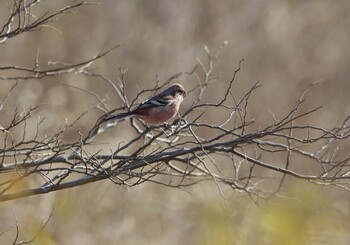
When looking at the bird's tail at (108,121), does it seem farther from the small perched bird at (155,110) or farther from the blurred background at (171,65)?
the blurred background at (171,65)

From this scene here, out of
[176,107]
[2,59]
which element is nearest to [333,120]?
[2,59]

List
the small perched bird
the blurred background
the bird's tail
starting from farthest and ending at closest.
Result: the blurred background, the small perched bird, the bird's tail

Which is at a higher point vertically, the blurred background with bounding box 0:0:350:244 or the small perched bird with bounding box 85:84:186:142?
the blurred background with bounding box 0:0:350:244

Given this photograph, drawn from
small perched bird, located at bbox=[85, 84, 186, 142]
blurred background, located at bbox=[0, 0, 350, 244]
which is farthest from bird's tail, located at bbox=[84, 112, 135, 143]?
blurred background, located at bbox=[0, 0, 350, 244]

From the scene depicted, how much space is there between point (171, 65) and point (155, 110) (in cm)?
720

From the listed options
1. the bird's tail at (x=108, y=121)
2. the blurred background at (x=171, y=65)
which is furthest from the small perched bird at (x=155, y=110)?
the blurred background at (x=171, y=65)

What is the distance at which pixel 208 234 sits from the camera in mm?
11500

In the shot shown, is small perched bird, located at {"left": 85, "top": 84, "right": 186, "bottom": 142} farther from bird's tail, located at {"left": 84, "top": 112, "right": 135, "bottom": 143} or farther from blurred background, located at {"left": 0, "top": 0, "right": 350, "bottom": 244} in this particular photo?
blurred background, located at {"left": 0, "top": 0, "right": 350, "bottom": 244}

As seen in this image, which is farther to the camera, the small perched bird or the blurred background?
the blurred background

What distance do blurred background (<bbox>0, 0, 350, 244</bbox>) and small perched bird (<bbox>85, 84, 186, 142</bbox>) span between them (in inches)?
139

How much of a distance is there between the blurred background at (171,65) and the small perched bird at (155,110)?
11.5 feet

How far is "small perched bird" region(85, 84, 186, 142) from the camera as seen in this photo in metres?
6.99

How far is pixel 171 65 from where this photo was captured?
14.6 m

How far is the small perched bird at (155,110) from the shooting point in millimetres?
6985
